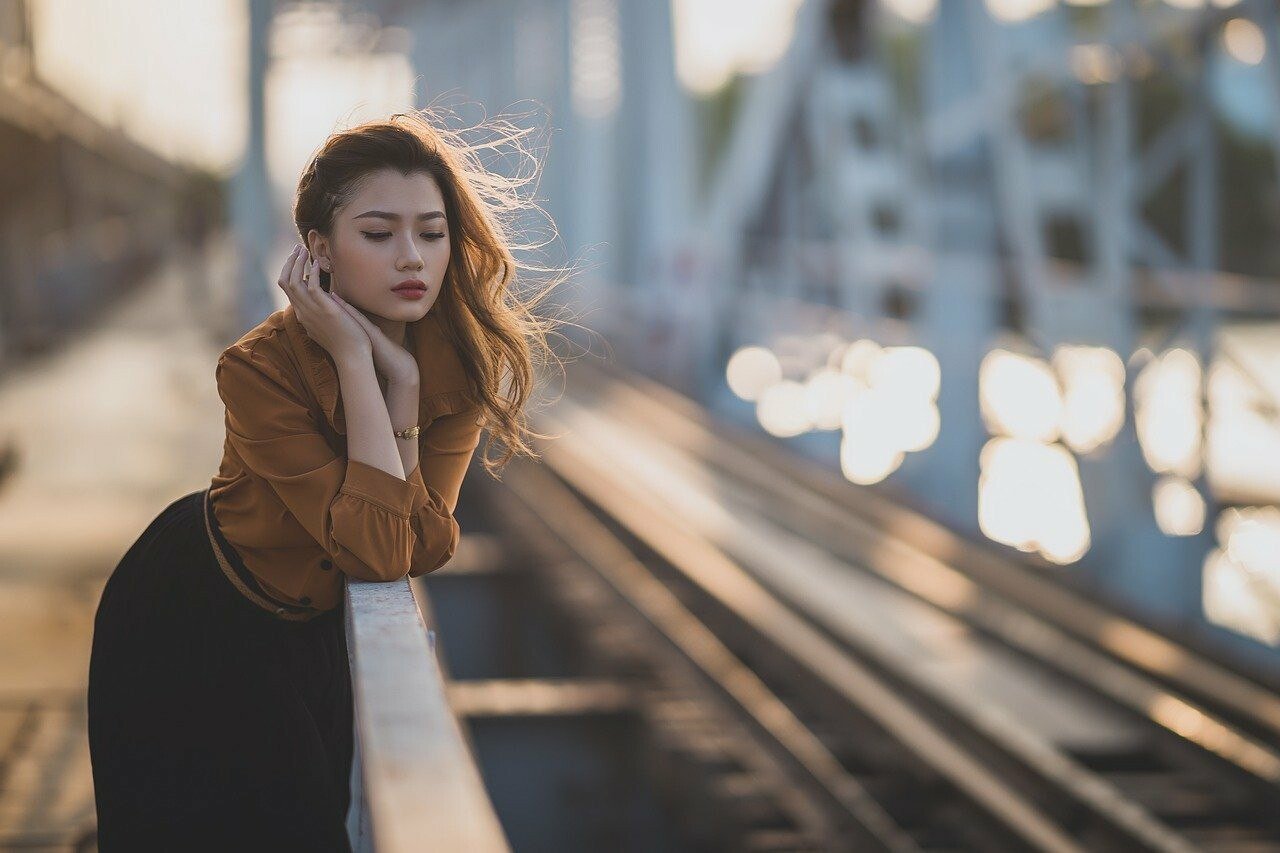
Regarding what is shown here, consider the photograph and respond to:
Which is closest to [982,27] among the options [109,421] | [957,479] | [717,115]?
[957,479]

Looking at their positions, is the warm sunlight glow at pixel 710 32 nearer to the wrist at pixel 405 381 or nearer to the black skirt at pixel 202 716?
the wrist at pixel 405 381

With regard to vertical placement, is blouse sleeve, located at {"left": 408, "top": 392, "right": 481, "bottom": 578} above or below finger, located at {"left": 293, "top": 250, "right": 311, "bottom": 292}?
below

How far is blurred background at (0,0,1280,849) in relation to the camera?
6.71m

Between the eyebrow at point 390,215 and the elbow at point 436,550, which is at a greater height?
the eyebrow at point 390,215

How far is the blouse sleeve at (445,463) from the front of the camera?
7.17 feet

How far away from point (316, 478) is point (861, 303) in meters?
9.96

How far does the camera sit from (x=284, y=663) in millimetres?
2127

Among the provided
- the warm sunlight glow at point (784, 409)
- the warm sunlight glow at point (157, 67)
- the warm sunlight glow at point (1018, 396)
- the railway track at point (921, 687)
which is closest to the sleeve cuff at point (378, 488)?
the railway track at point (921, 687)

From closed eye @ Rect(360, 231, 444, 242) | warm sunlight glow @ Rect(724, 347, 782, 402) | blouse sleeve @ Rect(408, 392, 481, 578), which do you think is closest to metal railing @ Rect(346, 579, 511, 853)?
blouse sleeve @ Rect(408, 392, 481, 578)

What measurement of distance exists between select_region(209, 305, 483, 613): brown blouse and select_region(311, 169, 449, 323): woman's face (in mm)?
102

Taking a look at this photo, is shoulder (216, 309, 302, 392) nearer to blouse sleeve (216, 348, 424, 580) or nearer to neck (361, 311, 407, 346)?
blouse sleeve (216, 348, 424, 580)

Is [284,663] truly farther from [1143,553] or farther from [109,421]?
[109,421]

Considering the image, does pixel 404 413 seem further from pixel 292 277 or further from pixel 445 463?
pixel 292 277

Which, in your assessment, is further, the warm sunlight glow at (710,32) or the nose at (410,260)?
the warm sunlight glow at (710,32)
